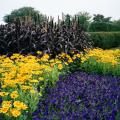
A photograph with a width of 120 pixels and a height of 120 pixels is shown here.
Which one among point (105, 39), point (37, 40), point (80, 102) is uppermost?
point (37, 40)

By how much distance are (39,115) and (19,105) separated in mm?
687

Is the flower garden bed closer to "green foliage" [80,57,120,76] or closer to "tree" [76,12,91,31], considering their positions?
"green foliage" [80,57,120,76]

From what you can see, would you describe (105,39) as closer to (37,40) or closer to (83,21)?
(83,21)

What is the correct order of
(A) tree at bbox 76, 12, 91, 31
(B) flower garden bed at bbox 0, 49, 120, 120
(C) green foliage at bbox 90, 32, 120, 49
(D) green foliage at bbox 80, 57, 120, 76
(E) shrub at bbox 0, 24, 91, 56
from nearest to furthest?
1. (B) flower garden bed at bbox 0, 49, 120, 120
2. (D) green foliage at bbox 80, 57, 120, 76
3. (E) shrub at bbox 0, 24, 91, 56
4. (A) tree at bbox 76, 12, 91, 31
5. (C) green foliage at bbox 90, 32, 120, 49

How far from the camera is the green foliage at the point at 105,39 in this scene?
24.1m

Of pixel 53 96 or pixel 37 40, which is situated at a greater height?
pixel 37 40

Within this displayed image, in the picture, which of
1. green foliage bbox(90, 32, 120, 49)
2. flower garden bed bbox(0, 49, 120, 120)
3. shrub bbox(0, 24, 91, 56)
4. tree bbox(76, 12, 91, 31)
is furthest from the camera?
green foliage bbox(90, 32, 120, 49)

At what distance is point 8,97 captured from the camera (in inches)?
228

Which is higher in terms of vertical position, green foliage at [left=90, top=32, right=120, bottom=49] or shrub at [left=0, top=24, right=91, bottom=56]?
shrub at [left=0, top=24, right=91, bottom=56]

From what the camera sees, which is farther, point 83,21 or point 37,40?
point 83,21

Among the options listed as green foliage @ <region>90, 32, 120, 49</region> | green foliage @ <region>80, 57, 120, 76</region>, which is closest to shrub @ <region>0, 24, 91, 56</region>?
green foliage @ <region>80, 57, 120, 76</region>

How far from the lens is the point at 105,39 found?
84.2 feet

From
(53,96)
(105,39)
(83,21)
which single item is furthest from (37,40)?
(105,39)

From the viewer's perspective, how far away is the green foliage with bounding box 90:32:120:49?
79.0 ft
